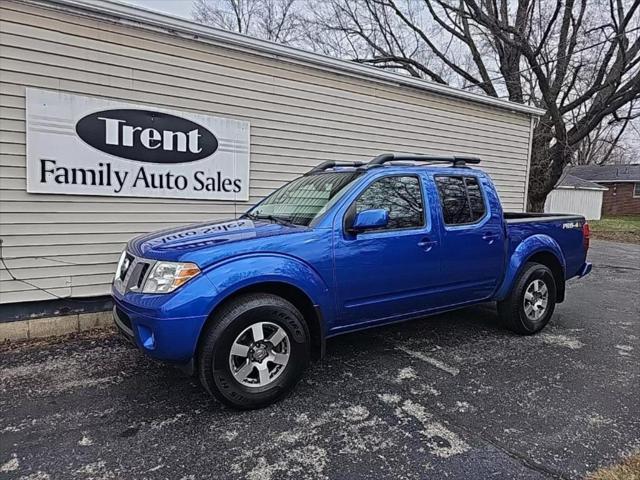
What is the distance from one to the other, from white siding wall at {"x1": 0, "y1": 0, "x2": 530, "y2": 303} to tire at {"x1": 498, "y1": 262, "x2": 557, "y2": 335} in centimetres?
317

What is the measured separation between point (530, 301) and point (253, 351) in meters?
3.23

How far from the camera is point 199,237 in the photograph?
3.34m

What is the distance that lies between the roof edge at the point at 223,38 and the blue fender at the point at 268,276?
11.3 feet

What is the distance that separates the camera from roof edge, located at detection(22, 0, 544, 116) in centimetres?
468

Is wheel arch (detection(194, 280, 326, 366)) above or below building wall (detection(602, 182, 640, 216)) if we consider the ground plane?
below

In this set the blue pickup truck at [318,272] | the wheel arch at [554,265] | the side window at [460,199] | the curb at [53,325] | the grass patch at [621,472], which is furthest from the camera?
the wheel arch at [554,265]

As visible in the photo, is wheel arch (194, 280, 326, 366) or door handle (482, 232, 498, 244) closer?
wheel arch (194, 280, 326, 366)

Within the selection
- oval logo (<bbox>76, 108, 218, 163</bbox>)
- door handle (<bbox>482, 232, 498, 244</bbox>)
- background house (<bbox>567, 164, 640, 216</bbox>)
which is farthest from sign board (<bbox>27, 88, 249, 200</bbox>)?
background house (<bbox>567, 164, 640, 216</bbox>)

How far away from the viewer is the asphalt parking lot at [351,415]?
2.55 m

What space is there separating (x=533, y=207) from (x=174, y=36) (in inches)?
590

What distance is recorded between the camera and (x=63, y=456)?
2.60 m

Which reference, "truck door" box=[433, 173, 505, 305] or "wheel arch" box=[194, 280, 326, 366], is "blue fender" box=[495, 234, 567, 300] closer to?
"truck door" box=[433, 173, 505, 305]

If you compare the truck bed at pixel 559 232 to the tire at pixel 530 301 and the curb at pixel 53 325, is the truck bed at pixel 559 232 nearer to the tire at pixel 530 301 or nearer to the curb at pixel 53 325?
the tire at pixel 530 301

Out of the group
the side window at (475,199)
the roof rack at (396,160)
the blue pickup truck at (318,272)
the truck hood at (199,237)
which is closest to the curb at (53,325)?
the blue pickup truck at (318,272)
